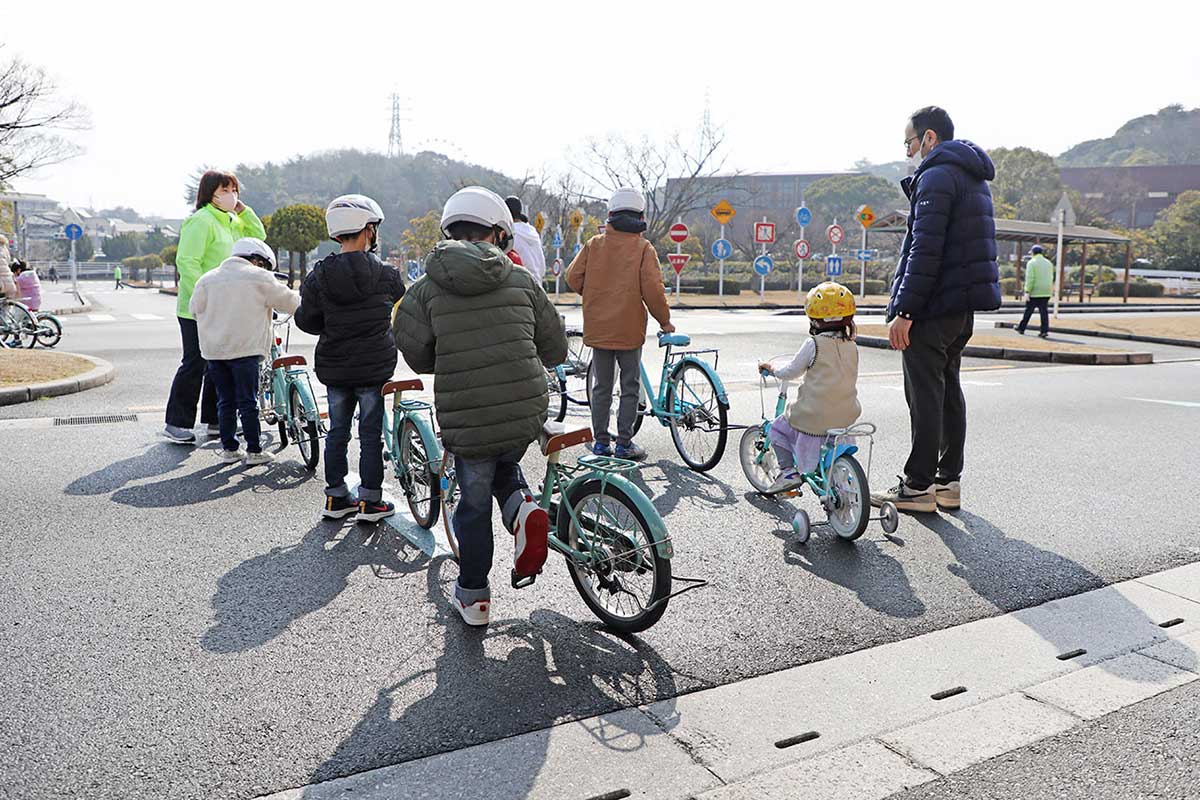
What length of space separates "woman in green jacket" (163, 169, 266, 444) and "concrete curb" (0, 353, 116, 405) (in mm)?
2571

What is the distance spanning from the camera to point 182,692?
10.2ft

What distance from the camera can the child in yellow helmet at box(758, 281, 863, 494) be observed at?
197 inches

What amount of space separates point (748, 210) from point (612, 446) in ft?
328

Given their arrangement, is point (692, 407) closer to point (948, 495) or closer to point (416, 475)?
point (948, 495)

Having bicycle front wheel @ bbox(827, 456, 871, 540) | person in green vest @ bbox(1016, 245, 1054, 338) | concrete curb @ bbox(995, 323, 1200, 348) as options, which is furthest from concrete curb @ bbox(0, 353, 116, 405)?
concrete curb @ bbox(995, 323, 1200, 348)

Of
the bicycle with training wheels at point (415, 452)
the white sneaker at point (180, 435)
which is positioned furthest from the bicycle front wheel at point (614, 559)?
the white sneaker at point (180, 435)

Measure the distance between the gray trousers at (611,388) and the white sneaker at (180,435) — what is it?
309cm

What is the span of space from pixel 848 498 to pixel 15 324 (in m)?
14.4

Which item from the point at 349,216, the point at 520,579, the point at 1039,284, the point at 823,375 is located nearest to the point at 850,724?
the point at 520,579

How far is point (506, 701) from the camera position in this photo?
308 centimetres

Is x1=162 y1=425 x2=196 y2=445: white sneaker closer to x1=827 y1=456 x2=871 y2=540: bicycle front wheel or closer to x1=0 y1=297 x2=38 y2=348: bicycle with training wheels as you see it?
x1=827 y1=456 x2=871 y2=540: bicycle front wheel

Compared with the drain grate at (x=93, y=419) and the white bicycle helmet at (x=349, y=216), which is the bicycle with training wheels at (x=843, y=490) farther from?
the drain grate at (x=93, y=419)

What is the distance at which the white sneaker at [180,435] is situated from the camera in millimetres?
7129

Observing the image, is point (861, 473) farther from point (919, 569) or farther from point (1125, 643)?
point (1125, 643)
